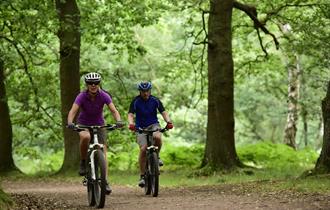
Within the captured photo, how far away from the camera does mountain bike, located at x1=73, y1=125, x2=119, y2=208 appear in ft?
33.8

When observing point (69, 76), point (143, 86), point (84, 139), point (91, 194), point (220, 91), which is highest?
point (69, 76)

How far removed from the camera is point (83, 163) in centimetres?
1126

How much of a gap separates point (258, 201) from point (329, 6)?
9486 mm

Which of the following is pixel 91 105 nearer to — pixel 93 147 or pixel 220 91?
pixel 93 147

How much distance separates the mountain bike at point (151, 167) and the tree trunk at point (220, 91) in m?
5.60

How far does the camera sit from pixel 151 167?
12.4 meters

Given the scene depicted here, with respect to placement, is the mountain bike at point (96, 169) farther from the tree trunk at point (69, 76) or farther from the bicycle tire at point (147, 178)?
the tree trunk at point (69, 76)

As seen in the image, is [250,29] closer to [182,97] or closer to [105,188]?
[182,97]

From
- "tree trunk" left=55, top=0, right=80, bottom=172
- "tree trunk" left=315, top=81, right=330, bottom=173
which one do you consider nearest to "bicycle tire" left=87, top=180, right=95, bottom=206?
"tree trunk" left=315, top=81, right=330, bottom=173

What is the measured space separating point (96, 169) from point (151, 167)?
6.43ft

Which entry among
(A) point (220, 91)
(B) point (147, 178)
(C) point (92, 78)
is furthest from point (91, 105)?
(A) point (220, 91)

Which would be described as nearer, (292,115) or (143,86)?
(143,86)

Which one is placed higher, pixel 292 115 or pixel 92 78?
pixel 92 78

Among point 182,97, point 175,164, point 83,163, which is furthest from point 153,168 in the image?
point 182,97
